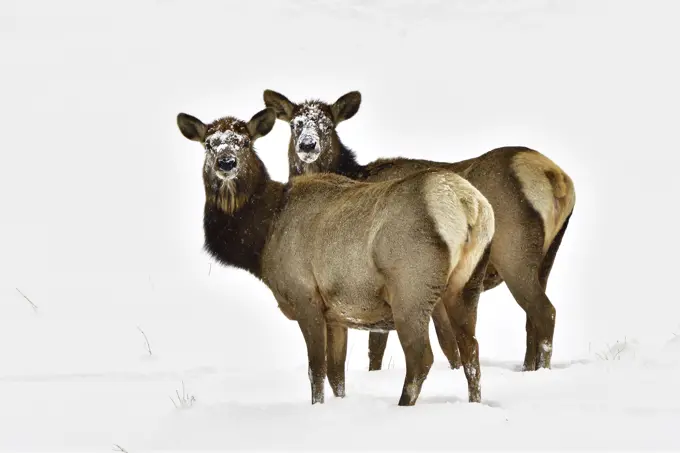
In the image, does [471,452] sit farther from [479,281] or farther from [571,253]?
[571,253]

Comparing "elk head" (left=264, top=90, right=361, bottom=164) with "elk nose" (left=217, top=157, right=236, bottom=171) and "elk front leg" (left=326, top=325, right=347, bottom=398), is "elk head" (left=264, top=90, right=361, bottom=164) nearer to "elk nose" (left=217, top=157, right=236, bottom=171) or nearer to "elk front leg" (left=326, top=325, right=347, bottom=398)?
"elk nose" (left=217, top=157, right=236, bottom=171)

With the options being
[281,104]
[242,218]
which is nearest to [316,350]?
[242,218]

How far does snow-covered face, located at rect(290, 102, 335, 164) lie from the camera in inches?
458

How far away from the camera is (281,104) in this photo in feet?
40.2

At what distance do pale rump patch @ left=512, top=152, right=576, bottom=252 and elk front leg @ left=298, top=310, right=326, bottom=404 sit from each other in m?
2.91

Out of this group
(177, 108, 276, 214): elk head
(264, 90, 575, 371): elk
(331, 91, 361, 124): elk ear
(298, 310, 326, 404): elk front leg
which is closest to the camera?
(298, 310, 326, 404): elk front leg

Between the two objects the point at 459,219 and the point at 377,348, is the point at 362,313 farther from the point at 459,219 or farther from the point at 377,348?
the point at 377,348

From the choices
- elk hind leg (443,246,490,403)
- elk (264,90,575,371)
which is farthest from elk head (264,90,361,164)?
elk hind leg (443,246,490,403)

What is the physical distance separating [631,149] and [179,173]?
30.9ft

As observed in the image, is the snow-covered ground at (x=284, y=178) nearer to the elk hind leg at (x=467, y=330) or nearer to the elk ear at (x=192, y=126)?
the elk hind leg at (x=467, y=330)

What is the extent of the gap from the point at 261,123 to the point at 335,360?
246 cm

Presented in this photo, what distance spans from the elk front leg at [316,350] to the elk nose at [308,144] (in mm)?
3353

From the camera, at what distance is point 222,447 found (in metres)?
7.38

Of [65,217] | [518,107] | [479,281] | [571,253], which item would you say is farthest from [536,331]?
[518,107]
